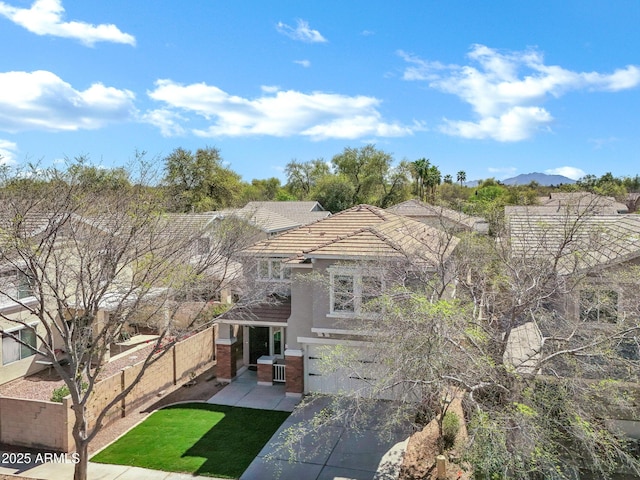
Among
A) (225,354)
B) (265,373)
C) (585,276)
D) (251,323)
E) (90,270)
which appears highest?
(90,270)

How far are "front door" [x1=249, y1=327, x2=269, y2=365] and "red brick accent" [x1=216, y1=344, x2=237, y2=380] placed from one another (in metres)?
1.77

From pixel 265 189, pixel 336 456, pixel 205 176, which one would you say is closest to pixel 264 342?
pixel 336 456

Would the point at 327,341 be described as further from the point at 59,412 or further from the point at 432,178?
the point at 432,178

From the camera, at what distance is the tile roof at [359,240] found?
1780 cm

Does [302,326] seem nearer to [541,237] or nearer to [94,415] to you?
[94,415]

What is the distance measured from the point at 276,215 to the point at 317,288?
95.9ft

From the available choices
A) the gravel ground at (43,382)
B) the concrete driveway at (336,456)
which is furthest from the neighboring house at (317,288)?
the gravel ground at (43,382)

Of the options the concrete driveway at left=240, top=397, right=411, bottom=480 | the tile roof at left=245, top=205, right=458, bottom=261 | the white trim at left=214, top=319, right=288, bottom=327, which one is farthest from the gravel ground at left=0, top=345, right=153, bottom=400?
the concrete driveway at left=240, top=397, right=411, bottom=480

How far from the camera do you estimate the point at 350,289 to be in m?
18.2

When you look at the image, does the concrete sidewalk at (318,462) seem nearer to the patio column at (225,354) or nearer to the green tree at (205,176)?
the patio column at (225,354)

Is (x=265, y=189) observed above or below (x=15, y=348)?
above

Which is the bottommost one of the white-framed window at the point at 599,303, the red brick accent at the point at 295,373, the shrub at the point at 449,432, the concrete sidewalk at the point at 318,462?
the concrete sidewalk at the point at 318,462

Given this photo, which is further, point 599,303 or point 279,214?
point 279,214

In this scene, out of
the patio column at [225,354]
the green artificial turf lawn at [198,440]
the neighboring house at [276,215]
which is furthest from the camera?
the neighboring house at [276,215]
